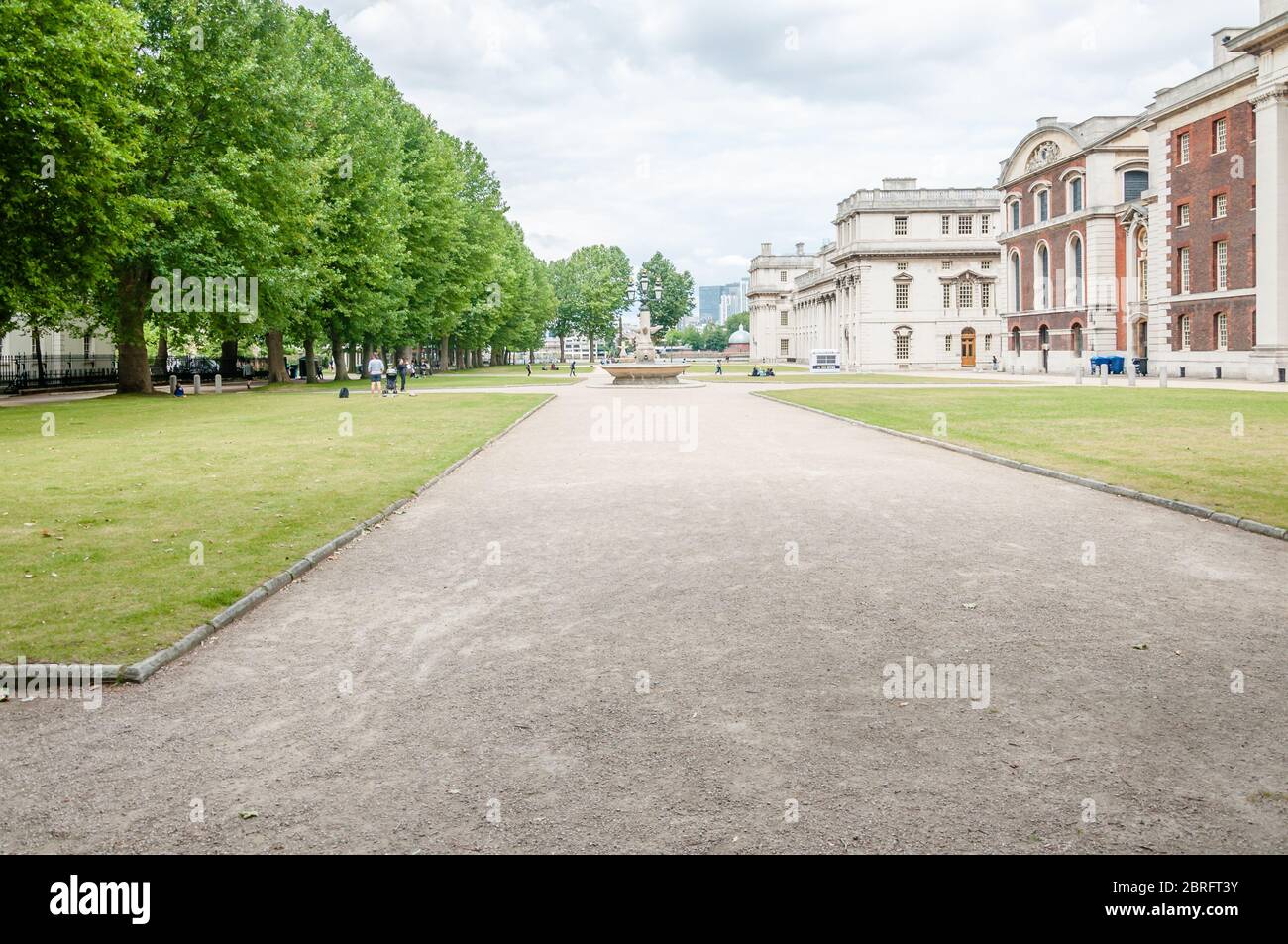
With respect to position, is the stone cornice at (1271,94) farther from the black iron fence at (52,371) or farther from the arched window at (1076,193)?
the black iron fence at (52,371)

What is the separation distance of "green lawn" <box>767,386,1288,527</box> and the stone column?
10.9m

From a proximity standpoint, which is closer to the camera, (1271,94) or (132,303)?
(132,303)

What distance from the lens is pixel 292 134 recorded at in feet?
135

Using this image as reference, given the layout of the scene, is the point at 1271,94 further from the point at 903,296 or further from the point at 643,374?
the point at 903,296

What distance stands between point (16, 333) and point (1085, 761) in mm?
66062

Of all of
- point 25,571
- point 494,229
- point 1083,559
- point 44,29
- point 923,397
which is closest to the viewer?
point 25,571

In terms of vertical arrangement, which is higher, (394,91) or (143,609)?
(394,91)

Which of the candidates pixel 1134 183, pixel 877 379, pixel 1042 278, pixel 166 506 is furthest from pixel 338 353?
pixel 1134 183

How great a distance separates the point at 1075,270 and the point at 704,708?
72589 millimetres

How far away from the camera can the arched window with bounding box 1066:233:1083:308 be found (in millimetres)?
70000

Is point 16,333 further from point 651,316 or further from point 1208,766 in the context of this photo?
point 651,316

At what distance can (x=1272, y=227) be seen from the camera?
4691 cm

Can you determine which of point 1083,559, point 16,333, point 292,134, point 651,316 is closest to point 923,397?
point 292,134

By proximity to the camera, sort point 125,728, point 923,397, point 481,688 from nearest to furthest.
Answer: point 125,728
point 481,688
point 923,397
